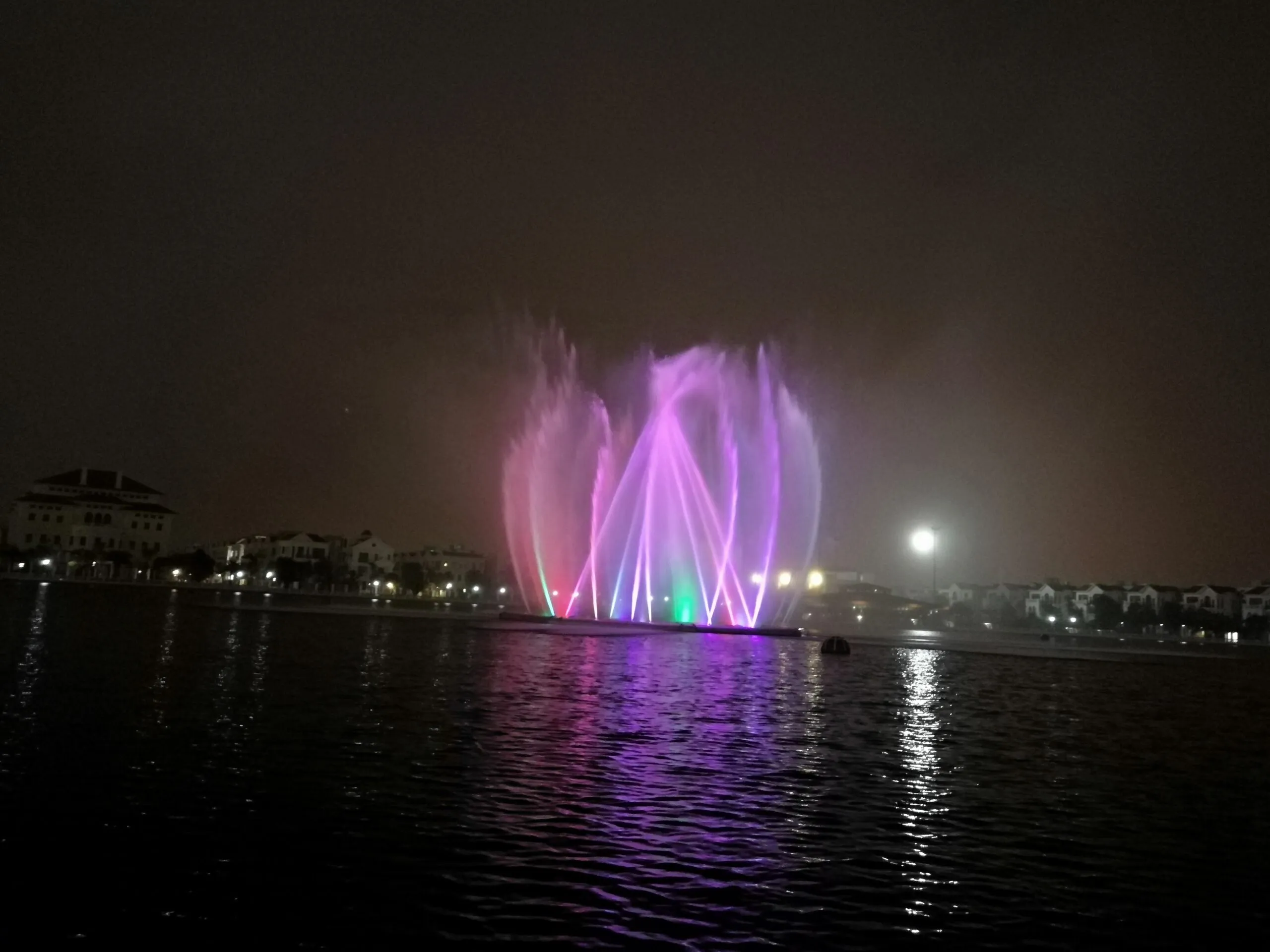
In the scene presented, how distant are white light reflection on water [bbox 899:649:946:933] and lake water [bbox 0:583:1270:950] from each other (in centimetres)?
9

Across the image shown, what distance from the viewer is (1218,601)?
17950 cm

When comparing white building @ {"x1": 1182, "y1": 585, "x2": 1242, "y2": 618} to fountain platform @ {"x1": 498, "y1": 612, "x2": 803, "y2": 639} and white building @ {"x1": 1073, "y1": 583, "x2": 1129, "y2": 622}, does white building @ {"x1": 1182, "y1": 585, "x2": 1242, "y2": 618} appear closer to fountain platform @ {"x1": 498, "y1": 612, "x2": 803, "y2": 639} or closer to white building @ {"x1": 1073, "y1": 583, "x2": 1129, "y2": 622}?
white building @ {"x1": 1073, "y1": 583, "x2": 1129, "y2": 622}

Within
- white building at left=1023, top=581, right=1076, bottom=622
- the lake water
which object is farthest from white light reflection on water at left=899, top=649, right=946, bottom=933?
white building at left=1023, top=581, right=1076, bottom=622

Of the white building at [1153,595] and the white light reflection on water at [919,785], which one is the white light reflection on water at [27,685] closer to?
the white light reflection on water at [919,785]

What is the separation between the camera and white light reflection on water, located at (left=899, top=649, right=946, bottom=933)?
1291cm

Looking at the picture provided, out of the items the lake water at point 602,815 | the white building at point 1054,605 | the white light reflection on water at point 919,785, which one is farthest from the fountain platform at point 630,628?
the white building at point 1054,605

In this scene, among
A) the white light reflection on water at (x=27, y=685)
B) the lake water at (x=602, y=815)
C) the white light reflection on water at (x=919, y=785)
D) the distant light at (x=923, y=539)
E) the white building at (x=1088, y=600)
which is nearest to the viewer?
the lake water at (x=602, y=815)

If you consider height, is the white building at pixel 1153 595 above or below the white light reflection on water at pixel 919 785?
above

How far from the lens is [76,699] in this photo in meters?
25.2

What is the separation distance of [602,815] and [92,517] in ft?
553

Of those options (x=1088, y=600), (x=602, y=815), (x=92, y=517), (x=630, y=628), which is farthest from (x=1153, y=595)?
(x=602, y=815)

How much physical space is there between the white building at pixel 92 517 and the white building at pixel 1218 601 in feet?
551

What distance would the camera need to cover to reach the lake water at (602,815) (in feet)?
36.2

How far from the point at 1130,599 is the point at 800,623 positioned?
109933mm
